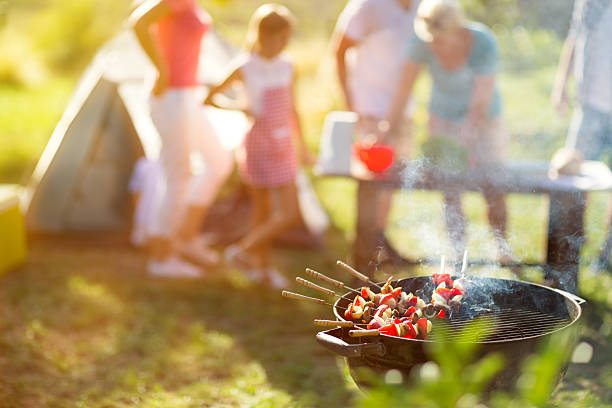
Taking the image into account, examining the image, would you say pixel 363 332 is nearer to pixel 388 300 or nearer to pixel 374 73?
pixel 388 300

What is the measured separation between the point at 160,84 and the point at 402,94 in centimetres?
144

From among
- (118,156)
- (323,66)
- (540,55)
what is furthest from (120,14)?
(118,156)

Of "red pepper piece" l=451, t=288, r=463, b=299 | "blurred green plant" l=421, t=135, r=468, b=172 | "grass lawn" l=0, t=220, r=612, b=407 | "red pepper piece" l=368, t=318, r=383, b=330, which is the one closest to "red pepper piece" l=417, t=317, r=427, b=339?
"red pepper piece" l=368, t=318, r=383, b=330

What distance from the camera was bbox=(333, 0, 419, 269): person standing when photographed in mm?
5648

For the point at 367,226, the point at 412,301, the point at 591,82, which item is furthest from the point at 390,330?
the point at 591,82

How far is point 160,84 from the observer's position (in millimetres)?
5812

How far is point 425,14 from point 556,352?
3.84m

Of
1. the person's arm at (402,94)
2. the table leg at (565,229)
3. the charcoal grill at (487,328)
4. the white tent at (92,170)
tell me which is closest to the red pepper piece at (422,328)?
the charcoal grill at (487,328)

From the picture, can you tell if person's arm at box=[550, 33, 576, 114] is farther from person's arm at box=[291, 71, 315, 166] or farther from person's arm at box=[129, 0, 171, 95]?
person's arm at box=[129, 0, 171, 95]

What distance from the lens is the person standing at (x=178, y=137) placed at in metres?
5.81

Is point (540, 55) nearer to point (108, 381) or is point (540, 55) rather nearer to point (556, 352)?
point (108, 381)

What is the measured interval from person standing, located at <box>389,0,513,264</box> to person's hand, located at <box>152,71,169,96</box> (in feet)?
4.45

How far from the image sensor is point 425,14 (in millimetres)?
5312

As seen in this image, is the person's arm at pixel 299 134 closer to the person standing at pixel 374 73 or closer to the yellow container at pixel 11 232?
the person standing at pixel 374 73
